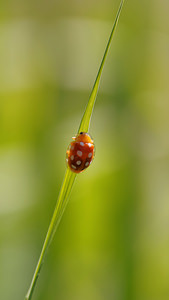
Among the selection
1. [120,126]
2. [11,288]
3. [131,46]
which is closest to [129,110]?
[120,126]

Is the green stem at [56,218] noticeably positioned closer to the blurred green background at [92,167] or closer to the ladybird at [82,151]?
the ladybird at [82,151]

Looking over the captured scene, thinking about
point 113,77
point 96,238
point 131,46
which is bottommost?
point 96,238

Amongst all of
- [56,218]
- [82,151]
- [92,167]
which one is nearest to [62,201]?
[56,218]

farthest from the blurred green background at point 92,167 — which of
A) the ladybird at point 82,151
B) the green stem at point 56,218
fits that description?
the green stem at point 56,218

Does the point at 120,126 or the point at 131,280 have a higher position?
the point at 120,126

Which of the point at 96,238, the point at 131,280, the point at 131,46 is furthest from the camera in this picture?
the point at 131,46

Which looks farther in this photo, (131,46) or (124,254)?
(131,46)

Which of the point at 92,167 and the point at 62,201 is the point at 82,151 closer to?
the point at 62,201

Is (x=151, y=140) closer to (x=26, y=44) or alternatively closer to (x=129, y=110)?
(x=129, y=110)
